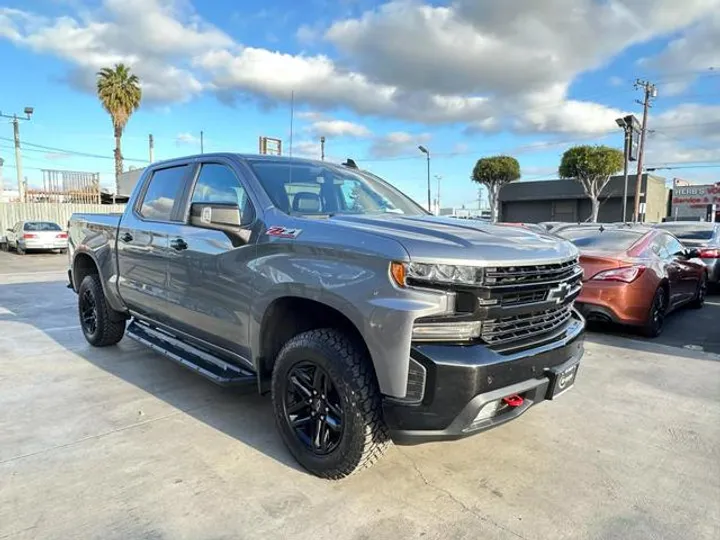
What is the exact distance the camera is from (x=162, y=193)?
4500 millimetres

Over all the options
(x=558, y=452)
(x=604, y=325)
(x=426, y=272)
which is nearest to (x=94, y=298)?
(x=426, y=272)

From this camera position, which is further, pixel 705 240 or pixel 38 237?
pixel 38 237

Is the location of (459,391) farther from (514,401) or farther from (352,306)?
(352,306)

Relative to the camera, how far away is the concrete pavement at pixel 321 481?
2.52 meters

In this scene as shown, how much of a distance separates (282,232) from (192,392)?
6.57 feet

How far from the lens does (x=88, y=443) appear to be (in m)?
3.33

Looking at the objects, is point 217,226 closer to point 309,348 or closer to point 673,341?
point 309,348

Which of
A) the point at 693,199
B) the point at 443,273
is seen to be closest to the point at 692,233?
the point at 443,273

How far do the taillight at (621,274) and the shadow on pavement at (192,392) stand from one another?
13.9 ft

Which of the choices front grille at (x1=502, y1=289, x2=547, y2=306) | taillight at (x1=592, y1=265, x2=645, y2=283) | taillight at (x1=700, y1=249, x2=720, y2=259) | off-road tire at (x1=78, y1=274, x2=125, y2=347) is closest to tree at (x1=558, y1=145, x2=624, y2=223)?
taillight at (x1=700, y1=249, x2=720, y2=259)

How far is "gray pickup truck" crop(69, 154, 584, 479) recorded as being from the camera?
2.44 m

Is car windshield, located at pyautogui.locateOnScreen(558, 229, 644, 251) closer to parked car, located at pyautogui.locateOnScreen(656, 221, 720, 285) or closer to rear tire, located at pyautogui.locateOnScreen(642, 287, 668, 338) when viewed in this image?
rear tire, located at pyautogui.locateOnScreen(642, 287, 668, 338)

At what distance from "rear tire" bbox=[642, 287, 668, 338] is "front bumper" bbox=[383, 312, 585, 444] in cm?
437

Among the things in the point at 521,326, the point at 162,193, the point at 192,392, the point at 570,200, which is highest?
the point at 570,200
